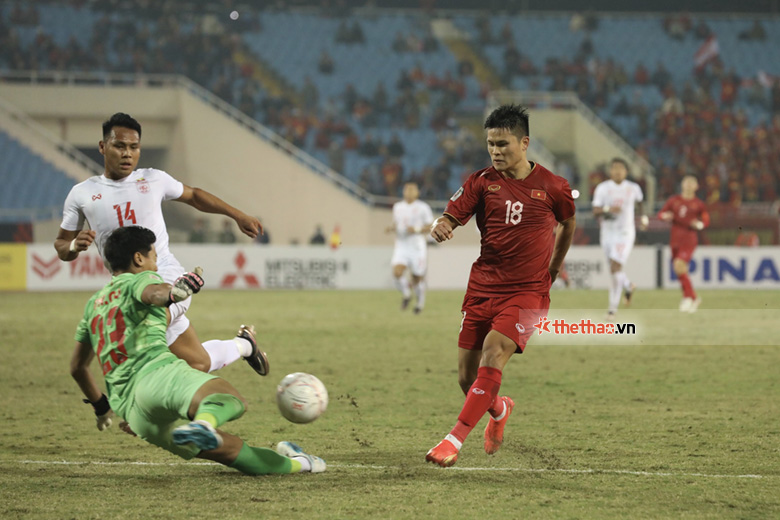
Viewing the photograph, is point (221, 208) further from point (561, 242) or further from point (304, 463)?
point (561, 242)

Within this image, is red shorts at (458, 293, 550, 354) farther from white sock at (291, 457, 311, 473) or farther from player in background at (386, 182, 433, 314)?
player in background at (386, 182, 433, 314)

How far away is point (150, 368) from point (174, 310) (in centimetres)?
113

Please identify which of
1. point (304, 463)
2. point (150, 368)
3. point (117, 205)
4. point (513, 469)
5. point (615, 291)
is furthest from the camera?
point (615, 291)

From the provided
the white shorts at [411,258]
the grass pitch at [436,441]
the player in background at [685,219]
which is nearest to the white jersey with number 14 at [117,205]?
the grass pitch at [436,441]

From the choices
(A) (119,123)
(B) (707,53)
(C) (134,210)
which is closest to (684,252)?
(C) (134,210)

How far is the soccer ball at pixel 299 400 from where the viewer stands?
549 cm

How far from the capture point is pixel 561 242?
6.44 metres

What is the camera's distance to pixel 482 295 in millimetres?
6152

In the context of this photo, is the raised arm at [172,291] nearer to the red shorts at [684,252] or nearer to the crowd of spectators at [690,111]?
the red shorts at [684,252]

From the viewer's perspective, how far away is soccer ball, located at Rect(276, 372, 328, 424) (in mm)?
5492

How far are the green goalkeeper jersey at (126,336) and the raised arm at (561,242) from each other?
2.64 meters

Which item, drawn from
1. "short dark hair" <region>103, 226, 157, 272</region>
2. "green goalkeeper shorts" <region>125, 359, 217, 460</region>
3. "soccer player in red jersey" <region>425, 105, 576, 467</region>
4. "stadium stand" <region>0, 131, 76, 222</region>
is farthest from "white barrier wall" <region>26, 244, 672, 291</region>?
"green goalkeeper shorts" <region>125, 359, 217, 460</region>

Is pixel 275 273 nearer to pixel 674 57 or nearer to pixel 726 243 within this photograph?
pixel 726 243

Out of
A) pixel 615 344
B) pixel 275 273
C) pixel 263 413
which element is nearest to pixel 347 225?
pixel 275 273
